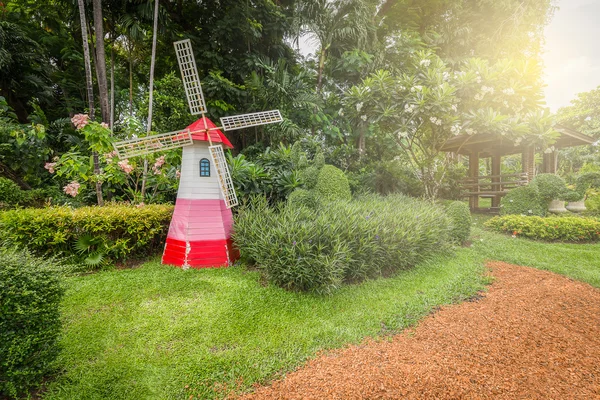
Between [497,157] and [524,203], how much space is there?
195 inches

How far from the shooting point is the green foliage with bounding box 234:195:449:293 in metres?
3.98

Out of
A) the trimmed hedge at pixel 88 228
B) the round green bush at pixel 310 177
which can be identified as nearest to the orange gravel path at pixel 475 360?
the round green bush at pixel 310 177

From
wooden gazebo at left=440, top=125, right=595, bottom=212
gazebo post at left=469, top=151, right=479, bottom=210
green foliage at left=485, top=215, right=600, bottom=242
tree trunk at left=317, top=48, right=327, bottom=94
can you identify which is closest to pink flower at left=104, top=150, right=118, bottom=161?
tree trunk at left=317, top=48, right=327, bottom=94

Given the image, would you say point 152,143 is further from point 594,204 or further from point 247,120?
point 594,204

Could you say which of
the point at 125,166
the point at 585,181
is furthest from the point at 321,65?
the point at 585,181

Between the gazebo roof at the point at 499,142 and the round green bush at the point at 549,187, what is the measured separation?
4.26ft

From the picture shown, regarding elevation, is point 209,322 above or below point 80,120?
below

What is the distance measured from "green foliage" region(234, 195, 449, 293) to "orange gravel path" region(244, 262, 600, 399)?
125 centimetres

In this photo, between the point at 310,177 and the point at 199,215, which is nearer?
the point at 199,215

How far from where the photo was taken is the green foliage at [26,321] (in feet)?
6.40

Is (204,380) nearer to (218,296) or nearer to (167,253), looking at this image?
(218,296)

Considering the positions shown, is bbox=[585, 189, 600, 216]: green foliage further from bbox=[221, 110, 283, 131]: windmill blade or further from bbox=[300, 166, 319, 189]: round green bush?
bbox=[221, 110, 283, 131]: windmill blade

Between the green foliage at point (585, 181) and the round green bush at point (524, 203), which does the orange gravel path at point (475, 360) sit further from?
the green foliage at point (585, 181)

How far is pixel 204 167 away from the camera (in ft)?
16.7
